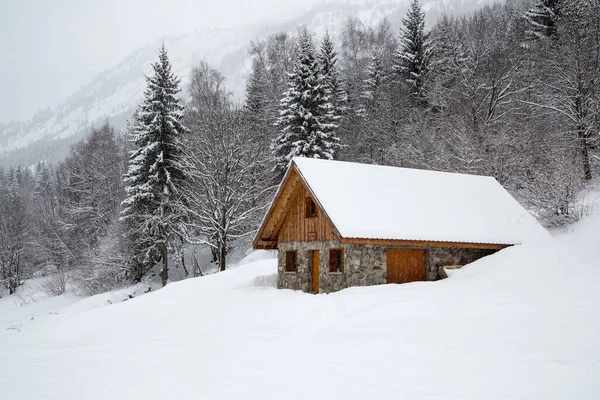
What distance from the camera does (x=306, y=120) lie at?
1288 inches

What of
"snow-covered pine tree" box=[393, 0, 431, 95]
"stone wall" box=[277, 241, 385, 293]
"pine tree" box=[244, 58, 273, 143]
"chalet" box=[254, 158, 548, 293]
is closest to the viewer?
"stone wall" box=[277, 241, 385, 293]

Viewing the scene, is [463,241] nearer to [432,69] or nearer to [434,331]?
[434,331]

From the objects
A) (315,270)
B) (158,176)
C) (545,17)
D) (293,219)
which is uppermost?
(545,17)

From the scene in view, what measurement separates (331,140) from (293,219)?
48.3ft

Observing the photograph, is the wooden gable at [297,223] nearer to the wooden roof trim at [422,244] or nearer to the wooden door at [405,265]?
the wooden roof trim at [422,244]

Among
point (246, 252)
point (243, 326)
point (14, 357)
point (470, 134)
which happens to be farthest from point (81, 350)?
point (470, 134)

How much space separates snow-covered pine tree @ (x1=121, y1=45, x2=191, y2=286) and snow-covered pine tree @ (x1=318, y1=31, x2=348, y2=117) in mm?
13106

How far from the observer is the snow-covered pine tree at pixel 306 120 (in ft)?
106

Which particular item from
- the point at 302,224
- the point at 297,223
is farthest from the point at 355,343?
the point at 297,223

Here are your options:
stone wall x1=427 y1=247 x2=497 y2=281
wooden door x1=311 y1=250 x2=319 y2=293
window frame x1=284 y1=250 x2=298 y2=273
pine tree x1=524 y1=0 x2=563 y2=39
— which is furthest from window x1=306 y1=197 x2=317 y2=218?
pine tree x1=524 y1=0 x2=563 y2=39

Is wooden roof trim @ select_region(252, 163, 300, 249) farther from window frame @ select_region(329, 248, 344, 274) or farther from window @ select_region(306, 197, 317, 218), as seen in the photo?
window frame @ select_region(329, 248, 344, 274)

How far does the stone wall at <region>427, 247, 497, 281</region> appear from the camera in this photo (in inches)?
751

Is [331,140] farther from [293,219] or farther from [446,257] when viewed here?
[446,257]

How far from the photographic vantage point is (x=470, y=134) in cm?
3045
